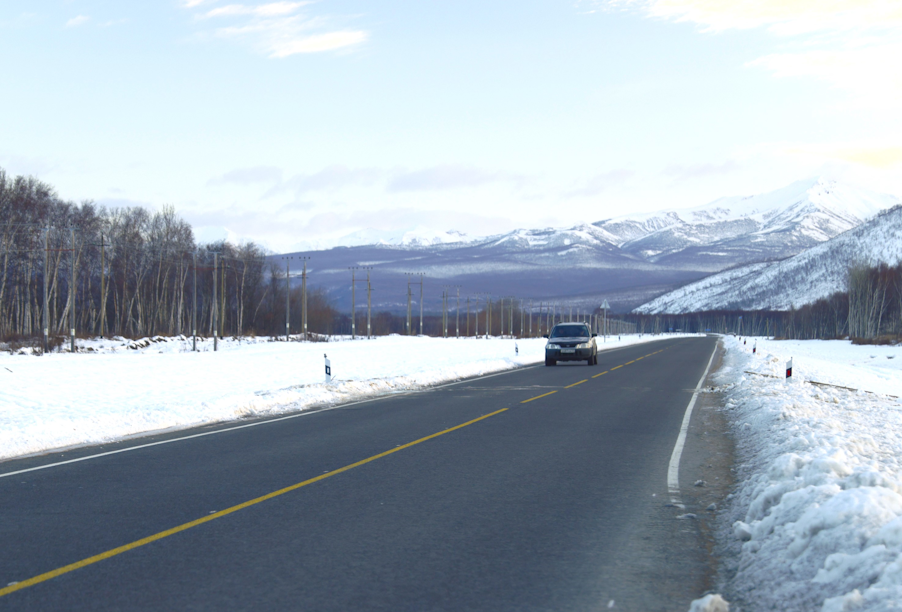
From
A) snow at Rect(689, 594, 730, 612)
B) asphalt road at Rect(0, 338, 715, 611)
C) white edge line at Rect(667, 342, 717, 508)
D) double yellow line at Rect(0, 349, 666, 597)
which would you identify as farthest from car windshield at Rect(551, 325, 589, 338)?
snow at Rect(689, 594, 730, 612)

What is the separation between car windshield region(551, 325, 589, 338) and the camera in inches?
1499

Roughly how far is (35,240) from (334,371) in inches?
2087

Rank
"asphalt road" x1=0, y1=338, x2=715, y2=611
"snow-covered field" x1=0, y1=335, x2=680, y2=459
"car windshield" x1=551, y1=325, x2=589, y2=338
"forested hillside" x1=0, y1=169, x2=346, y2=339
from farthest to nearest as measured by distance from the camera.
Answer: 1. "forested hillside" x1=0, y1=169, x2=346, y2=339
2. "car windshield" x1=551, y1=325, x2=589, y2=338
3. "snow-covered field" x1=0, y1=335, x2=680, y2=459
4. "asphalt road" x1=0, y1=338, x2=715, y2=611

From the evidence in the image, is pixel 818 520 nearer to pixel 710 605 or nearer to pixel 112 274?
pixel 710 605

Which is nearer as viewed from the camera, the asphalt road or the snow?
the snow

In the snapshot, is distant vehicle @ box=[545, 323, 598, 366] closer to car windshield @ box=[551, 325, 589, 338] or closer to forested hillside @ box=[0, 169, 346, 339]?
car windshield @ box=[551, 325, 589, 338]

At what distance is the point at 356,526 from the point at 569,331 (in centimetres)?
3196

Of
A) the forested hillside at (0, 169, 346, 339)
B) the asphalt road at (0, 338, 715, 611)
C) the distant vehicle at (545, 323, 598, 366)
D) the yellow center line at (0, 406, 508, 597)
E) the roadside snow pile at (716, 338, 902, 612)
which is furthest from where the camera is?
the forested hillside at (0, 169, 346, 339)

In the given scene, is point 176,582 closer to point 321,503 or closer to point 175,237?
point 321,503

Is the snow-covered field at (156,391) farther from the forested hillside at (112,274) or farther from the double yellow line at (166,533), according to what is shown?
the forested hillside at (112,274)

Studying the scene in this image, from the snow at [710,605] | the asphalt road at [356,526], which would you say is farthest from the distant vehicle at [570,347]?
the snow at [710,605]

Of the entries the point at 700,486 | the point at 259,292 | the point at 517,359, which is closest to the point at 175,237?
the point at 259,292

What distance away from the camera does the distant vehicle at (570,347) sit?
36.9 meters

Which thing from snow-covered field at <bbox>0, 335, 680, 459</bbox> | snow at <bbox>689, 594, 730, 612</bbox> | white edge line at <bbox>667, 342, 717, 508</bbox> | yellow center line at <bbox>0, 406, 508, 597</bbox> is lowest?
snow-covered field at <bbox>0, 335, 680, 459</bbox>
